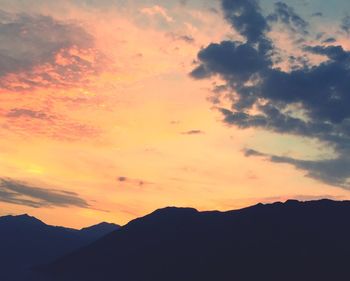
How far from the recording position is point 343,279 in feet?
625

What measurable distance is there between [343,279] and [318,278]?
38.5 ft

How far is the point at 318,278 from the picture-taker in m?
199
